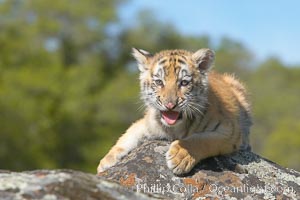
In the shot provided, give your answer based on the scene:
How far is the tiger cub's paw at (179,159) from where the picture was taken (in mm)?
8250

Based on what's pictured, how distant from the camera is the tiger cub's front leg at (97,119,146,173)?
32.5 feet

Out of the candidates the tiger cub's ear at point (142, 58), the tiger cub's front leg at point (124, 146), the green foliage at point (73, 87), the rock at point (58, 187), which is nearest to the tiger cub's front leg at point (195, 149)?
the tiger cub's front leg at point (124, 146)

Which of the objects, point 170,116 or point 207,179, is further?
point 170,116

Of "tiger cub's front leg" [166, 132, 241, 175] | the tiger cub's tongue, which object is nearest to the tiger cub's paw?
"tiger cub's front leg" [166, 132, 241, 175]

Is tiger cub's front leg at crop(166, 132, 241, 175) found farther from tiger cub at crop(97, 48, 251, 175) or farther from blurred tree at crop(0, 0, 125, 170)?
blurred tree at crop(0, 0, 125, 170)

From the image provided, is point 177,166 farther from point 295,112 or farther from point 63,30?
point 295,112

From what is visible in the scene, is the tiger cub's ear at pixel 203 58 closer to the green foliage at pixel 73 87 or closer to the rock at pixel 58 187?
the rock at pixel 58 187

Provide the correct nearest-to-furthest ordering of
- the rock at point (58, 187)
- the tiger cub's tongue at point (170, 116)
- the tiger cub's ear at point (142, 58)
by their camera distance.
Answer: the rock at point (58, 187) → the tiger cub's tongue at point (170, 116) → the tiger cub's ear at point (142, 58)

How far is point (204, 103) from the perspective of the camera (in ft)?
32.1

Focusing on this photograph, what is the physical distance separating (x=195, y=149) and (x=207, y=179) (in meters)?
0.82

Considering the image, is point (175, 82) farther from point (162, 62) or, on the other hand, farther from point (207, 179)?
point (207, 179)

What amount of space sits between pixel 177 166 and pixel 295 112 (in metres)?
56.4

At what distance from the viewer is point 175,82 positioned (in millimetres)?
9742

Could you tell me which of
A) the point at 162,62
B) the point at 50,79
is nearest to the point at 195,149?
the point at 162,62
